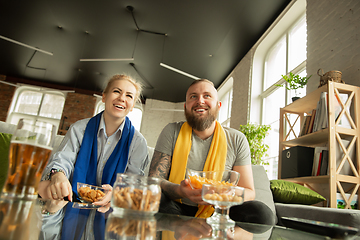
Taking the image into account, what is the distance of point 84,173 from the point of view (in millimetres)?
1578

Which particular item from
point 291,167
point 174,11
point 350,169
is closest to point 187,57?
point 174,11

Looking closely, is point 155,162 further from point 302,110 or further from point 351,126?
point 302,110

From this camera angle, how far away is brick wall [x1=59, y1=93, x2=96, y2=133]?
10.2 meters

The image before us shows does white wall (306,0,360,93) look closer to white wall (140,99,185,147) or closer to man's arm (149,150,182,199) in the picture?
man's arm (149,150,182,199)

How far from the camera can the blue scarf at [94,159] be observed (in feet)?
5.18

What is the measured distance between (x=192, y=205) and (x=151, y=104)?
9275 millimetres

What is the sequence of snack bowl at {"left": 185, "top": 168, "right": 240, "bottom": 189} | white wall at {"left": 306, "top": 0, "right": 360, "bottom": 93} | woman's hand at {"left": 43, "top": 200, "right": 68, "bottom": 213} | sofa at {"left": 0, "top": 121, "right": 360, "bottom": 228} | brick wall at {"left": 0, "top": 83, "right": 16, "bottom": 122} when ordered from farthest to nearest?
brick wall at {"left": 0, "top": 83, "right": 16, "bottom": 122} → white wall at {"left": 306, "top": 0, "right": 360, "bottom": 93} → sofa at {"left": 0, "top": 121, "right": 360, "bottom": 228} → snack bowl at {"left": 185, "top": 168, "right": 240, "bottom": 189} → woman's hand at {"left": 43, "top": 200, "right": 68, "bottom": 213}

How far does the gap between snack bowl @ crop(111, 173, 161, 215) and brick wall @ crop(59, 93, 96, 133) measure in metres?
10.1

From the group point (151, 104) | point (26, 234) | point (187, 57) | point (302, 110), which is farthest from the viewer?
point (151, 104)

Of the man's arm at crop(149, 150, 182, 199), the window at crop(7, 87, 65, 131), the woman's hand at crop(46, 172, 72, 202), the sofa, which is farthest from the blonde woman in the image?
the window at crop(7, 87, 65, 131)

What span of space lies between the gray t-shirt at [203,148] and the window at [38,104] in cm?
966

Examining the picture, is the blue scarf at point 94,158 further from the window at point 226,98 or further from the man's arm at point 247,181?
the window at point 226,98

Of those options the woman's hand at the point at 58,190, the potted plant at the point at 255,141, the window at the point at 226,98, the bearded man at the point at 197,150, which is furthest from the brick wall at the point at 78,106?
the woman's hand at the point at 58,190

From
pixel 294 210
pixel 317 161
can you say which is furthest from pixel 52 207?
pixel 317 161
